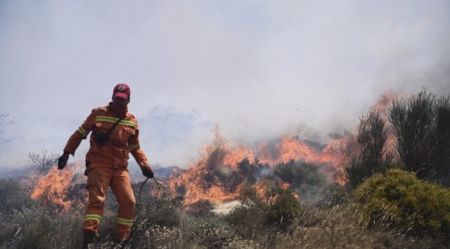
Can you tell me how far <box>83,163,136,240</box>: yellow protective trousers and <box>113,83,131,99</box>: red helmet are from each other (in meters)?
1.01

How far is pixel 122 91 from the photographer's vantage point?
19.2 feet

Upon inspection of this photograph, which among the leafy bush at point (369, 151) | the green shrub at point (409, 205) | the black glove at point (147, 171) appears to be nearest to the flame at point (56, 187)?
the leafy bush at point (369, 151)

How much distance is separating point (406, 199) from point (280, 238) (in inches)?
104

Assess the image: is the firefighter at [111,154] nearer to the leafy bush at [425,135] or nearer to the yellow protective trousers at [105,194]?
the yellow protective trousers at [105,194]

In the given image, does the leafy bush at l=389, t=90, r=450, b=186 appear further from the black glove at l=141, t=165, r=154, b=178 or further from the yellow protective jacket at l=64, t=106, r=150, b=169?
the yellow protective jacket at l=64, t=106, r=150, b=169

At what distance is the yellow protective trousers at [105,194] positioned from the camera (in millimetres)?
5160

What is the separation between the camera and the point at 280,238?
594cm

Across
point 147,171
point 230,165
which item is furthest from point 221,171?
point 147,171

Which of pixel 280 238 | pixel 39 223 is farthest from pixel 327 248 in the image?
pixel 39 223

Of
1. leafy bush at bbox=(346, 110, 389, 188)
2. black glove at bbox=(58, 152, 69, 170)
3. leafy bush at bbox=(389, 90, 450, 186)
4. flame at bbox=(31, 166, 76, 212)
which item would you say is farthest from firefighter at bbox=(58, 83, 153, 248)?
flame at bbox=(31, 166, 76, 212)

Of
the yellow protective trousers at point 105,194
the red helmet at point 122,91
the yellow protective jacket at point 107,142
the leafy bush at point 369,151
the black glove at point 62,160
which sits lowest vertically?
the yellow protective trousers at point 105,194

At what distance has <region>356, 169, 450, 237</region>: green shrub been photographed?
6.95 m

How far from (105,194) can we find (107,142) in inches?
27.7

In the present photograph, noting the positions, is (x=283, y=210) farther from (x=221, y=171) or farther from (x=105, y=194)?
(x=221, y=171)
